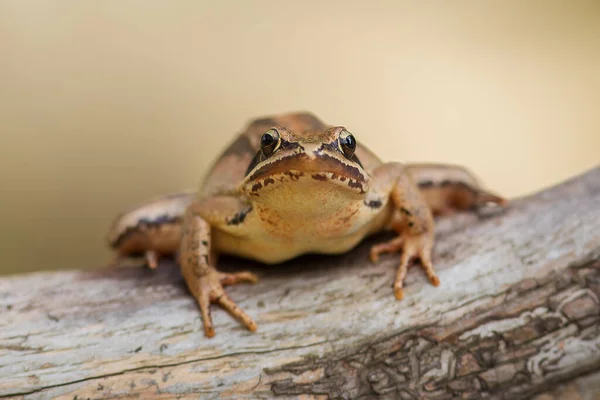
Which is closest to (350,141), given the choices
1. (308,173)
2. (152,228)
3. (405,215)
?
(308,173)

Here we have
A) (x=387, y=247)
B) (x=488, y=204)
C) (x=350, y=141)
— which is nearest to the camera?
(x=350, y=141)

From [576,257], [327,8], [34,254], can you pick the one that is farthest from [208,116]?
[576,257]

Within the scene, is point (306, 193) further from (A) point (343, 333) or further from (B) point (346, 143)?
(A) point (343, 333)

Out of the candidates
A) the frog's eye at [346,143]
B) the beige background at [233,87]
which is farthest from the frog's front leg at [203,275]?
the beige background at [233,87]

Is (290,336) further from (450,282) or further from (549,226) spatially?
(549,226)

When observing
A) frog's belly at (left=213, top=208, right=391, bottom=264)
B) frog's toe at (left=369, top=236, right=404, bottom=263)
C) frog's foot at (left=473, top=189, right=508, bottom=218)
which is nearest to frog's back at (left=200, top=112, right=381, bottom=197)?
frog's belly at (left=213, top=208, right=391, bottom=264)

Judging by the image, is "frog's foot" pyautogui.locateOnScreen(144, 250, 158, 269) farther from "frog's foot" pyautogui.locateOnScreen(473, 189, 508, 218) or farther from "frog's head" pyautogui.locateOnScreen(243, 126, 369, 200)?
"frog's foot" pyautogui.locateOnScreen(473, 189, 508, 218)
